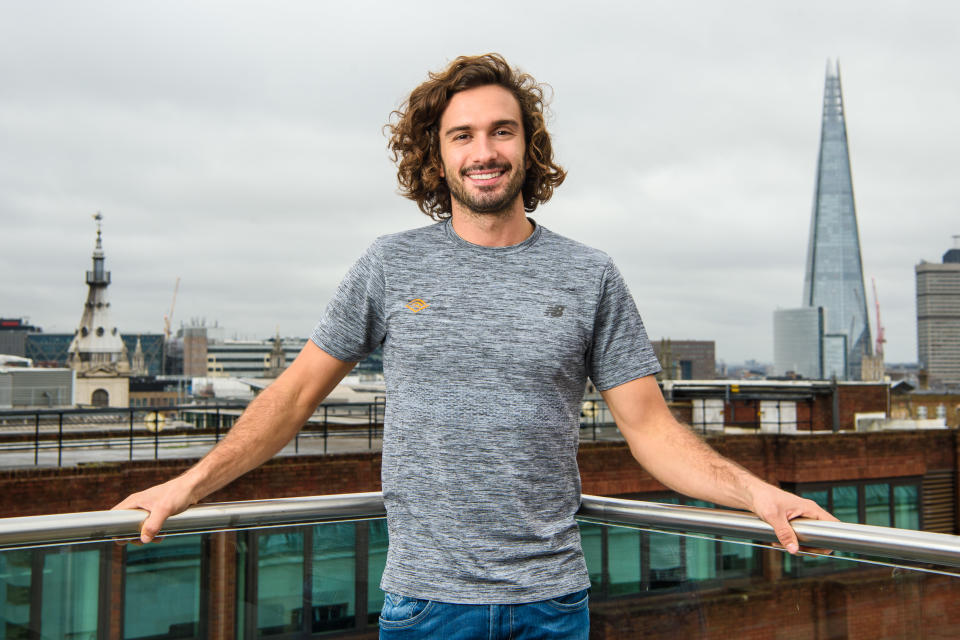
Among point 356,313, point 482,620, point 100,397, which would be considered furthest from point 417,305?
point 100,397

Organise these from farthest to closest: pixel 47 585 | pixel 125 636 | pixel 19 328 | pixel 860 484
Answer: pixel 19 328, pixel 860 484, pixel 125 636, pixel 47 585

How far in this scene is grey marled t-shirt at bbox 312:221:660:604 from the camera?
7.29 ft

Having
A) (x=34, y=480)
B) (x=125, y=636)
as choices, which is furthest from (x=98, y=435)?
(x=125, y=636)

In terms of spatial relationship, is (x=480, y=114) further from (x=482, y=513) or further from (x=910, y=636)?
(x=910, y=636)

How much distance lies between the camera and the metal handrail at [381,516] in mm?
2328

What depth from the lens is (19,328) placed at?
190 meters

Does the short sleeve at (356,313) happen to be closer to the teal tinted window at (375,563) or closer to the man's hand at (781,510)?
the teal tinted window at (375,563)

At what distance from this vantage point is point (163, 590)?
3.21 m

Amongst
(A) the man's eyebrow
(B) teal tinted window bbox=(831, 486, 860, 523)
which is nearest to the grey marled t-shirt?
(A) the man's eyebrow

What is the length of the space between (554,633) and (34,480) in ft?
39.0

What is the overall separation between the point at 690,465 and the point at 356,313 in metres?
1.08

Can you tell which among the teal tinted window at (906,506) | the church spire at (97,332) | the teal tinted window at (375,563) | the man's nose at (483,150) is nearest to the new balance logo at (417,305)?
the man's nose at (483,150)

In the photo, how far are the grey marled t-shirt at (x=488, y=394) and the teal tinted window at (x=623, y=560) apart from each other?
0.85m

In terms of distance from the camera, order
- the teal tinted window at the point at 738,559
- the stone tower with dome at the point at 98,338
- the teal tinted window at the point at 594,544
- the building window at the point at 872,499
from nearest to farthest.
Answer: the teal tinted window at the point at 738,559 → the teal tinted window at the point at 594,544 → the building window at the point at 872,499 → the stone tower with dome at the point at 98,338
